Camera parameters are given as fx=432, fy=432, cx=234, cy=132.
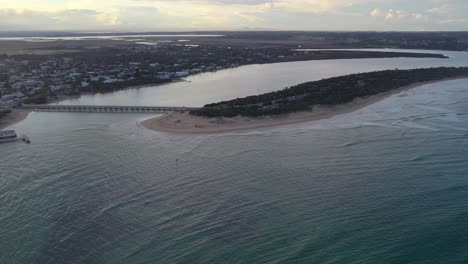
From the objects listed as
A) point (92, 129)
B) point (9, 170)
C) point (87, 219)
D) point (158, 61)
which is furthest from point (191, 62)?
point (87, 219)

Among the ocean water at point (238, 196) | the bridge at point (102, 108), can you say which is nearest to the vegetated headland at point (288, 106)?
the ocean water at point (238, 196)

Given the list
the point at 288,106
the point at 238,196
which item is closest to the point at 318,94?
the point at 288,106

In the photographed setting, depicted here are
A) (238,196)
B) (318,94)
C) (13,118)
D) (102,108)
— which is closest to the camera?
(238,196)

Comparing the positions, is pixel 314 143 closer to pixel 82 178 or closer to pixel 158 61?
pixel 82 178

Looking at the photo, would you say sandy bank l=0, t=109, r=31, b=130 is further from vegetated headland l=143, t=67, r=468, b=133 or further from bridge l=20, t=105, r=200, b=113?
vegetated headland l=143, t=67, r=468, b=133

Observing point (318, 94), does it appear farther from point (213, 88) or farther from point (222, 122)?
point (213, 88)

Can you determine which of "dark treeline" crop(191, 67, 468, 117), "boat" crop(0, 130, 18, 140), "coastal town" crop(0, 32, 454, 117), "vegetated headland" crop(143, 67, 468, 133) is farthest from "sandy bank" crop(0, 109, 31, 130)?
"dark treeline" crop(191, 67, 468, 117)
